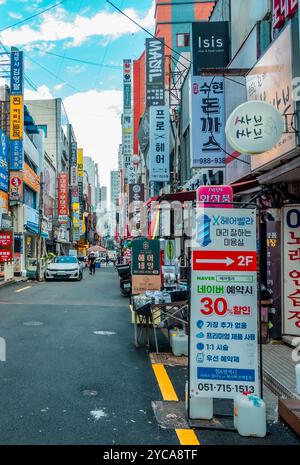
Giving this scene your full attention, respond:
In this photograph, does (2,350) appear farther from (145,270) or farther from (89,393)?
(145,270)

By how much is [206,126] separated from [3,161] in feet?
63.6

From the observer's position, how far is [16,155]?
2798 centimetres

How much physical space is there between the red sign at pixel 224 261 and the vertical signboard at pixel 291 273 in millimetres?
3605

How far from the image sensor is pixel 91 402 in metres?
4.94

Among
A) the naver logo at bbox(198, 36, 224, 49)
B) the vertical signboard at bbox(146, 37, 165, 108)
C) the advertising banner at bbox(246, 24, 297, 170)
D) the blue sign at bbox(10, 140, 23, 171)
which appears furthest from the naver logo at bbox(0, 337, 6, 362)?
the blue sign at bbox(10, 140, 23, 171)

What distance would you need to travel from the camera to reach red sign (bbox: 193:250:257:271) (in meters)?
4.55

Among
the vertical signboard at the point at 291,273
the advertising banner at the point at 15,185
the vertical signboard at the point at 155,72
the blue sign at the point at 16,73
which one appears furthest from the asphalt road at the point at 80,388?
the blue sign at the point at 16,73

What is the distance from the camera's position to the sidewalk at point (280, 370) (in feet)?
17.3

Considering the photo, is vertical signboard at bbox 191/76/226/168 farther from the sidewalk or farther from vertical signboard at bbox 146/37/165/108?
vertical signboard at bbox 146/37/165/108

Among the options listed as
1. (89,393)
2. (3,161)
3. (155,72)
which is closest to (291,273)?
(89,393)

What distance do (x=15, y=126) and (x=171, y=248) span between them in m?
16.0
